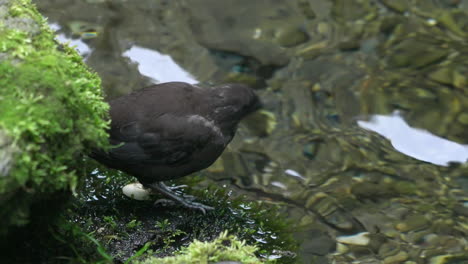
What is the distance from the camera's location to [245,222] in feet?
13.8

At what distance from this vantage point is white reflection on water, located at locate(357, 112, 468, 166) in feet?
18.1

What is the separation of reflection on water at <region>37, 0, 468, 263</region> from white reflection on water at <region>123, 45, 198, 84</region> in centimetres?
2

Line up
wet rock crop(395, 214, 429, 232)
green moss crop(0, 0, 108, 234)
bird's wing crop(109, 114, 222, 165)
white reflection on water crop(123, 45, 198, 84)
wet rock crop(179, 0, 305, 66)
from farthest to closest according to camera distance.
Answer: wet rock crop(179, 0, 305, 66) → white reflection on water crop(123, 45, 198, 84) → wet rock crop(395, 214, 429, 232) → bird's wing crop(109, 114, 222, 165) → green moss crop(0, 0, 108, 234)

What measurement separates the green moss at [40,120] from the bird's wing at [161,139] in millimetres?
1037

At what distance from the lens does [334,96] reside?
6.25m

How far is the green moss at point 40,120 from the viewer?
2172 millimetres

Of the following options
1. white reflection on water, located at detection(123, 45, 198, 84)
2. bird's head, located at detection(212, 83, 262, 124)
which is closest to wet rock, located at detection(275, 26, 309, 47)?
white reflection on water, located at detection(123, 45, 198, 84)

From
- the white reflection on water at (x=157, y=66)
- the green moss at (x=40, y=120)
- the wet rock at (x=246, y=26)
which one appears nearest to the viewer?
the green moss at (x=40, y=120)

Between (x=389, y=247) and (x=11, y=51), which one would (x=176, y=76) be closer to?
(x=389, y=247)

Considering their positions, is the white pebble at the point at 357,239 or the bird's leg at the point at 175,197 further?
the white pebble at the point at 357,239

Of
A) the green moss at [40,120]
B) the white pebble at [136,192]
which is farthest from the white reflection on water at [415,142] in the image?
the green moss at [40,120]

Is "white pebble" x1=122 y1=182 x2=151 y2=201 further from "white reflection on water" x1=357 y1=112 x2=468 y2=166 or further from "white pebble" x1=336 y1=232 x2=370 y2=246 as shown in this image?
"white reflection on water" x1=357 y1=112 x2=468 y2=166

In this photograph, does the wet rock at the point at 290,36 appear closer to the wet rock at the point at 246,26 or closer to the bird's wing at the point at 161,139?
the wet rock at the point at 246,26

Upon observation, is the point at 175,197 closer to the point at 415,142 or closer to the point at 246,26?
the point at 415,142
